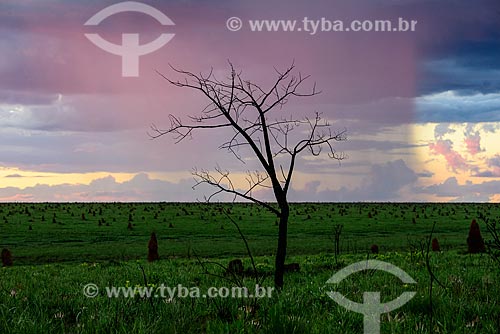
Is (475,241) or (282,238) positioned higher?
(282,238)

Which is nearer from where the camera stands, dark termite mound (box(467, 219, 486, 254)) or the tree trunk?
the tree trunk

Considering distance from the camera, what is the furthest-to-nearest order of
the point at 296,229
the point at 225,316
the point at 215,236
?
the point at 296,229
the point at 215,236
the point at 225,316

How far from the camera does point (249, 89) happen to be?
9.08 meters

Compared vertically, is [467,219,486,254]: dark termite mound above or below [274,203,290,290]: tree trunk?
below

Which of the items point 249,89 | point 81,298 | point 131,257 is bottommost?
point 131,257

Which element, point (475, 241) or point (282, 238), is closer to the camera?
point (282, 238)

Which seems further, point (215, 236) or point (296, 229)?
point (296, 229)

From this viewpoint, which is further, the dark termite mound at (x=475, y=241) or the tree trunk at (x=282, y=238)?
the dark termite mound at (x=475, y=241)

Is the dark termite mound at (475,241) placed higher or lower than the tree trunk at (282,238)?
lower

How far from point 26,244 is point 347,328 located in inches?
1624

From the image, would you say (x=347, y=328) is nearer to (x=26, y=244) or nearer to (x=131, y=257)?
(x=131, y=257)

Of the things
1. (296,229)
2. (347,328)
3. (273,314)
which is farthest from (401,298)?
(296,229)

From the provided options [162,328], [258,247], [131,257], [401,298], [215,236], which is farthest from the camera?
[215,236]

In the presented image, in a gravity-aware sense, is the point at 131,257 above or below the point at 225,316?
below
